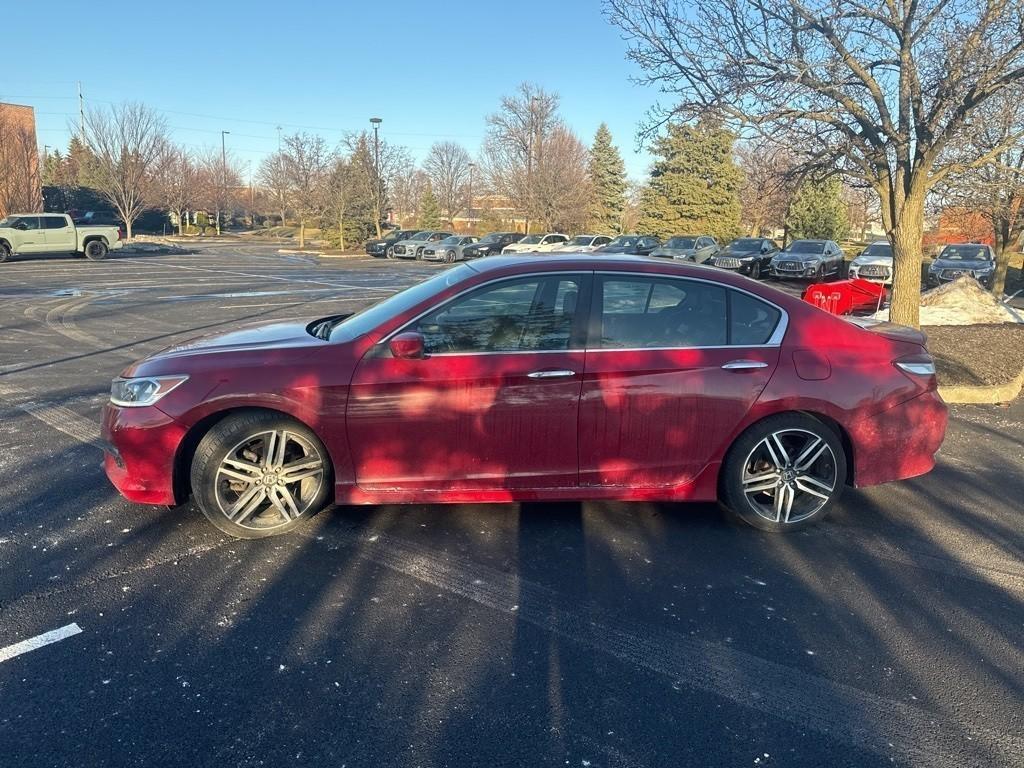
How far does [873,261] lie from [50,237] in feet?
103

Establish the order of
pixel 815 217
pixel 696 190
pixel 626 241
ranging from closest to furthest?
pixel 626 241 → pixel 815 217 → pixel 696 190

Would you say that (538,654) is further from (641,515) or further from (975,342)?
(975,342)

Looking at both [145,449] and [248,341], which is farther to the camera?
[248,341]

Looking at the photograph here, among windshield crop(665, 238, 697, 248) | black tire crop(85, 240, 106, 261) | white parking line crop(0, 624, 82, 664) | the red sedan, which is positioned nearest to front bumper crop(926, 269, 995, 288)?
windshield crop(665, 238, 697, 248)

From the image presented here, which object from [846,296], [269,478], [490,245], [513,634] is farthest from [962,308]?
[490,245]

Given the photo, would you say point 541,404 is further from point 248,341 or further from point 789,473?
point 248,341

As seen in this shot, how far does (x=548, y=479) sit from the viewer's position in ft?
13.8

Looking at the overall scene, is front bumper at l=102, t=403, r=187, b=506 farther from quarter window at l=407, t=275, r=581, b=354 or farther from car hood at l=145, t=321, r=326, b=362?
quarter window at l=407, t=275, r=581, b=354

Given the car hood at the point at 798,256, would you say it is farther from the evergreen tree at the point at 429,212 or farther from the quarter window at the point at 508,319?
the evergreen tree at the point at 429,212

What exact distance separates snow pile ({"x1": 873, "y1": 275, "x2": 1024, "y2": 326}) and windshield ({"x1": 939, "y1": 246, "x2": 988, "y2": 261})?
11.0 meters

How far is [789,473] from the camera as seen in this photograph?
14.4 feet

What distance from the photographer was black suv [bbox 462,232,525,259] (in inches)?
1537

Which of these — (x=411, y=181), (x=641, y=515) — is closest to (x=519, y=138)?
(x=411, y=181)

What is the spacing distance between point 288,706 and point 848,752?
2037 mm
